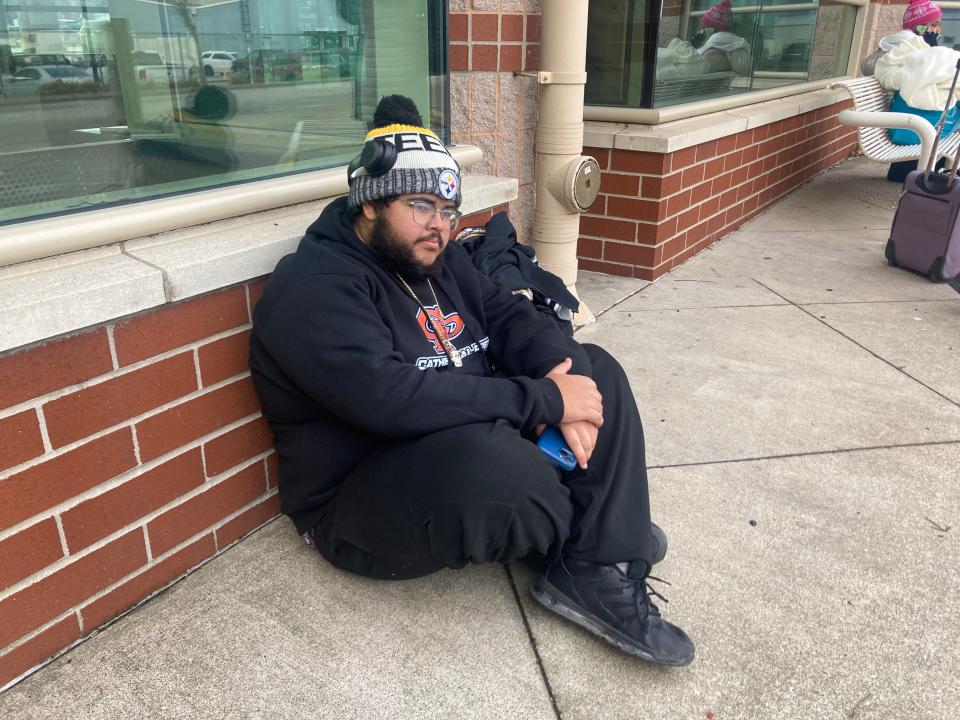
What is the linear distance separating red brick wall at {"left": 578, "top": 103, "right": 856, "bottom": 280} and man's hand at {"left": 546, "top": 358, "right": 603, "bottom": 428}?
9.05 ft

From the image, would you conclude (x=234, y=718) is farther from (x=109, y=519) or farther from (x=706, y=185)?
(x=706, y=185)

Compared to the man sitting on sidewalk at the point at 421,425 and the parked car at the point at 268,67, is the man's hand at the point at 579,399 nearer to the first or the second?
the man sitting on sidewalk at the point at 421,425

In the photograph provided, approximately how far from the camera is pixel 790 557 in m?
2.34

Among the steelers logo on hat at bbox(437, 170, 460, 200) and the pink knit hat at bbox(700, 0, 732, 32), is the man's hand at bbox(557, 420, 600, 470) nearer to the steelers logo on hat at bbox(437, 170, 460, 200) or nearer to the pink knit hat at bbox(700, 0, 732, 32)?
the steelers logo on hat at bbox(437, 170, 460, 200)

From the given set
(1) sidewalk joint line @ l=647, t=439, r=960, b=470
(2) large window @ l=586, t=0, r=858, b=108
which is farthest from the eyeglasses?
(2) large window @ l=586, t=0, r=858, b=108

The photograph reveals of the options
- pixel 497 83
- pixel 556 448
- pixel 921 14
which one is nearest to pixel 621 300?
pixel 497 83

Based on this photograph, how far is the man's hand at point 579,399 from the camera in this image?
198 cm

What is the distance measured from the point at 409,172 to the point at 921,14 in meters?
6.83

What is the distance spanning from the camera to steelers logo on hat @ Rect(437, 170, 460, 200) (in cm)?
200

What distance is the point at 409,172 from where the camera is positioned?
198 centimetres

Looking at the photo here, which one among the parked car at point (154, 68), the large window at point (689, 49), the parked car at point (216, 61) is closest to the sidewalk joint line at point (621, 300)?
the large window at point (689, 49)

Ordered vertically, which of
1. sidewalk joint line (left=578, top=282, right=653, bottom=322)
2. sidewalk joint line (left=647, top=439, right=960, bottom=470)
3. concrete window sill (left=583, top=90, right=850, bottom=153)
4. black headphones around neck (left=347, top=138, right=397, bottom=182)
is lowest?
sidewalk joint line (left=647, top=439, right=960, bottom=470)

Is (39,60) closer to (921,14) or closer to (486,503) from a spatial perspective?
(486,503)

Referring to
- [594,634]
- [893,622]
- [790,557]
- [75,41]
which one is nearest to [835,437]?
A: [790,557]
